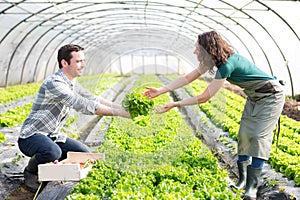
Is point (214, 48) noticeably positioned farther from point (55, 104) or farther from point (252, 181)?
point (55, 104)

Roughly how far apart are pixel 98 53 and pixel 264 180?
2422 cm

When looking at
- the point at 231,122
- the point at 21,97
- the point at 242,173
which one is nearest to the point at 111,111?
the point at 242,173

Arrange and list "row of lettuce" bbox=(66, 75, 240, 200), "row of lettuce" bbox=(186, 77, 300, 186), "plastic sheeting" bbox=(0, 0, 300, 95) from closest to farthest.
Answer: "row of lettuce" bbox=(66, 75, 240, 200)
"row of lettuce" bbox=(186, 77, 300, 186)
"plastic sheeting" bbox=(0, 0, 300, 95)

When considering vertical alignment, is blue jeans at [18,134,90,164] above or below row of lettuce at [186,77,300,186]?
above

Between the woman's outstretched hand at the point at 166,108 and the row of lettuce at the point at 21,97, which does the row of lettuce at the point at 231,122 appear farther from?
the woman's outstretched hand at the point at 166,108

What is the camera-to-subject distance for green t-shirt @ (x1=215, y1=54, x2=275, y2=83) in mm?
5348

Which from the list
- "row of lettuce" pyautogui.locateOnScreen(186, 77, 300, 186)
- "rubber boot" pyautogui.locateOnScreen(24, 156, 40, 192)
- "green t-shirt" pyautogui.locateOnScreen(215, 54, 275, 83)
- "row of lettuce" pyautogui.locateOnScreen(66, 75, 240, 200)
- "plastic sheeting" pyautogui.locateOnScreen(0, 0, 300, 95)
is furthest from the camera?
"plastic sheeting" pyautogui.locateOnScreen(0, 0, 300, 95)

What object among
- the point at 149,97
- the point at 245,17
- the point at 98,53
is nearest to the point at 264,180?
the point at 149,97

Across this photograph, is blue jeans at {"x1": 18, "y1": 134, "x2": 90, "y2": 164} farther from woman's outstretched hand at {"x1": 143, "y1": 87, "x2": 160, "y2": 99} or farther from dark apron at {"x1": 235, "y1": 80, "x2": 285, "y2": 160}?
dark apron at {"x1": 235, "y1": 80, "x2": 285, "y2": 160}

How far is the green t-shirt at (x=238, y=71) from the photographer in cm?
535

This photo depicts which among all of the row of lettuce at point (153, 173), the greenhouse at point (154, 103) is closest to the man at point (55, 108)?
the greenhouse at point (154, 103)

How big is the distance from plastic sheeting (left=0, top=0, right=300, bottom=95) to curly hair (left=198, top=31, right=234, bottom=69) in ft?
13.8

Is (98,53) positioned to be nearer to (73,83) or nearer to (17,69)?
(17,69)

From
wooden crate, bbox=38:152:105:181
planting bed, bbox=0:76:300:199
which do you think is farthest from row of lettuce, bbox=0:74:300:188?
wooden crate, bbox=38:152:105:181
